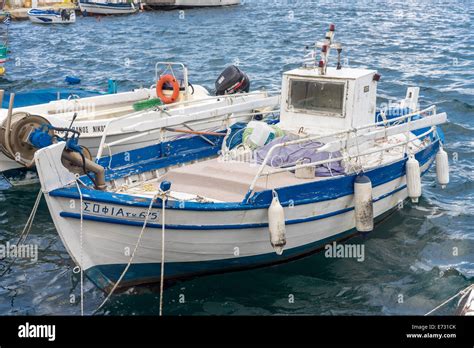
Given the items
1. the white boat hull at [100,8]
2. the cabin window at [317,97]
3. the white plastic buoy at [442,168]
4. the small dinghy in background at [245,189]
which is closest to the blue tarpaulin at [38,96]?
the small dinghy in background at [245,189]

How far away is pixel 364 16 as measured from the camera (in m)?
58.5

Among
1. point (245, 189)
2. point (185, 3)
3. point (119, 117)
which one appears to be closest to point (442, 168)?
point (245, 189)

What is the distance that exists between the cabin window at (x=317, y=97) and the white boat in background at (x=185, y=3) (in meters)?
64.2

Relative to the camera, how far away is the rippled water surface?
11.4m

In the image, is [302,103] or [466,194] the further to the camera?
[466,194]

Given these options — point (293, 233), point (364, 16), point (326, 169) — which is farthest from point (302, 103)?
point (364, 16)

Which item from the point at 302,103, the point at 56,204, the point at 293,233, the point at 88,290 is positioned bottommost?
the point at 88,290

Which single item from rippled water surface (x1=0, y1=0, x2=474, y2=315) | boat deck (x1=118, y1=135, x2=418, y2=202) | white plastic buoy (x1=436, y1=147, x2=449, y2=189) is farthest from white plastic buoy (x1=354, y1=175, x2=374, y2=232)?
white plastic buoy (x1=436, y1=147, x2=449, y2=189)

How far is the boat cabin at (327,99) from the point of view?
1322 centimetres

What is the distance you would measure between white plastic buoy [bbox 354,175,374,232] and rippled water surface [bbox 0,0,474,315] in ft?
3.19

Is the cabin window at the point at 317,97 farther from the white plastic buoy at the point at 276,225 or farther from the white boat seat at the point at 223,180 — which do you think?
the white plastic buoy at the point at 276,225

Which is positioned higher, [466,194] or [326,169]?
[326,169]
